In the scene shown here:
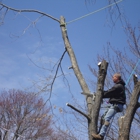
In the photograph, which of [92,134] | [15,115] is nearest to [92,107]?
[92,134]

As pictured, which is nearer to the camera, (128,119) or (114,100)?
(128,119)

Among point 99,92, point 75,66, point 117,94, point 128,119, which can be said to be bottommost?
point 128,119

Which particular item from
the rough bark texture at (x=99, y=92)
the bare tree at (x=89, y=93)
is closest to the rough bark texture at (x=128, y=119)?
the bare tree at (x=89, y=93)

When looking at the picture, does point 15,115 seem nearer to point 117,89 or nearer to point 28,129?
point 28,129

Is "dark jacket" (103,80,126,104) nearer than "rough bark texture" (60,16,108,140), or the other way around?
"rough bark texture" (60,16,108,140)

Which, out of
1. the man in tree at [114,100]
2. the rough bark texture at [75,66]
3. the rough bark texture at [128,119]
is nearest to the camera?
the rough bark texture at [128,119]

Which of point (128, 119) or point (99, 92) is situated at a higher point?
point (99, 92)

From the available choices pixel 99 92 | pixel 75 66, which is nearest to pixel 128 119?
pixel 99 92

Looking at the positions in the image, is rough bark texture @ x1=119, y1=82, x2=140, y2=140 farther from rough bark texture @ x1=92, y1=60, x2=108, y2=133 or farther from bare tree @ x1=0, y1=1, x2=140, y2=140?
rough bark texture @ x1=92, y1=60, x2=108, y2=133

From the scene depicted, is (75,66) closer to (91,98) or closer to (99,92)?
(91,98)

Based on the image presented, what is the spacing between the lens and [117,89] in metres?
3.67

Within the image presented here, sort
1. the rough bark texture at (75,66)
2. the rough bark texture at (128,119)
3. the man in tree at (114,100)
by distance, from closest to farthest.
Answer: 1. the rough bark texture at (128,119)
2. the rough bark texture at (75,66)
3. the man in tree at (114,100)

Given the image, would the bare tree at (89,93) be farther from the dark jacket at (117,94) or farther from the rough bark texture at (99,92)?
the dark jacket at (117,94)

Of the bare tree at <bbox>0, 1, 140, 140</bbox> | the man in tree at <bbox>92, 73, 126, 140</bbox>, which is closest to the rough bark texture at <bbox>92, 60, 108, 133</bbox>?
the bare tree at <bbox>0, 1, 140, 140</bbox>
